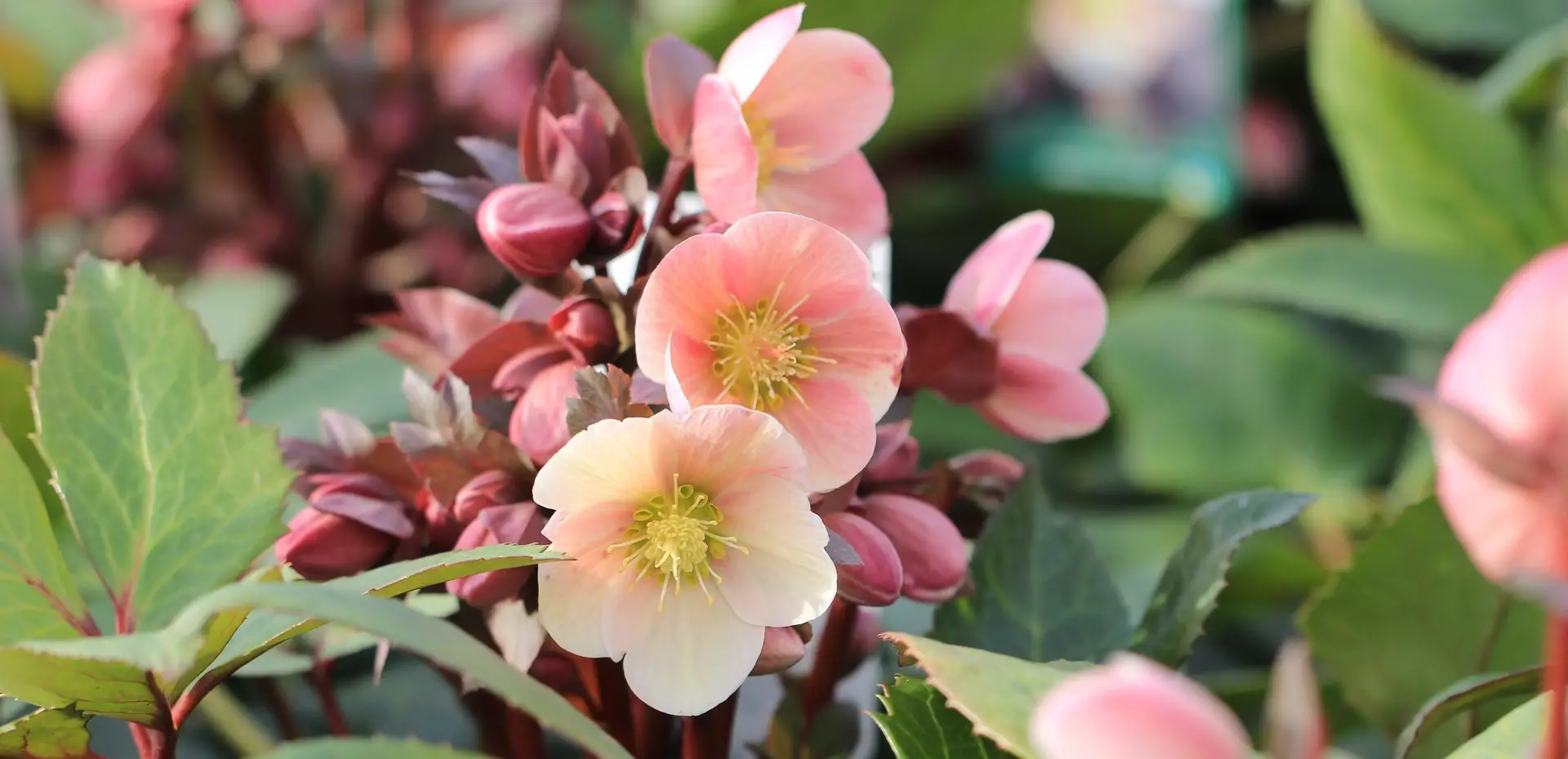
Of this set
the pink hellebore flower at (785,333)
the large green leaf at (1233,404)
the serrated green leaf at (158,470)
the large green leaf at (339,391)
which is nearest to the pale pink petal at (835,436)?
the pink hellebore flower at (785,333)

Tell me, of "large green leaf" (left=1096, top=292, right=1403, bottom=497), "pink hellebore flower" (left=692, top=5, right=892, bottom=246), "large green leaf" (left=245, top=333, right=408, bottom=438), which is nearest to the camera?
"pink hellebore flower" (left=692, top=5, right=892, bottom=246)

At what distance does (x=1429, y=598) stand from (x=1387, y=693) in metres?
0.03

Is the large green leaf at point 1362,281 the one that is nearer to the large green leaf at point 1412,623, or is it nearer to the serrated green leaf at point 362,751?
the large green leaf at point 1412,623

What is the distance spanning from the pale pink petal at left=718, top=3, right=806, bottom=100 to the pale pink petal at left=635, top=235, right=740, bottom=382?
4 centimetres

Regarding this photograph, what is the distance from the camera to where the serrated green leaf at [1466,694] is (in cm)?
25

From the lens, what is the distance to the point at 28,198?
0.81 metres

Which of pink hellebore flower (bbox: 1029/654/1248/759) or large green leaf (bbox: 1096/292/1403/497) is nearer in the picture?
pink hellebore flower (bbox: 1029/654/1248/759)

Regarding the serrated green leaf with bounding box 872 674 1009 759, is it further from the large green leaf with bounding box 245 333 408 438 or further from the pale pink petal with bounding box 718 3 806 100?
the large green leaf with bounding box 245 333 408 438

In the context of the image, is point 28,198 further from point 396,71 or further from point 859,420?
point 859,420

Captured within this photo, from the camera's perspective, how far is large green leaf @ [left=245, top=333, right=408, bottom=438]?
19.6 inches

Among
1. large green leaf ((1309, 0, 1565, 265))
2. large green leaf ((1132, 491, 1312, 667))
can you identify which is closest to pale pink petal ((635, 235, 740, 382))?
large green leaf ((1132, 491, 1312, 667))

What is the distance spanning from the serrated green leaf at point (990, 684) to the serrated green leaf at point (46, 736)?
147 millimetres

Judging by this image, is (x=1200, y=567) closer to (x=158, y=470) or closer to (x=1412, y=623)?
(x=1412, y=623)

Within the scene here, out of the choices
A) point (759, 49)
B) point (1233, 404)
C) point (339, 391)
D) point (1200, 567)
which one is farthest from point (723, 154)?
point (1233, 404)
